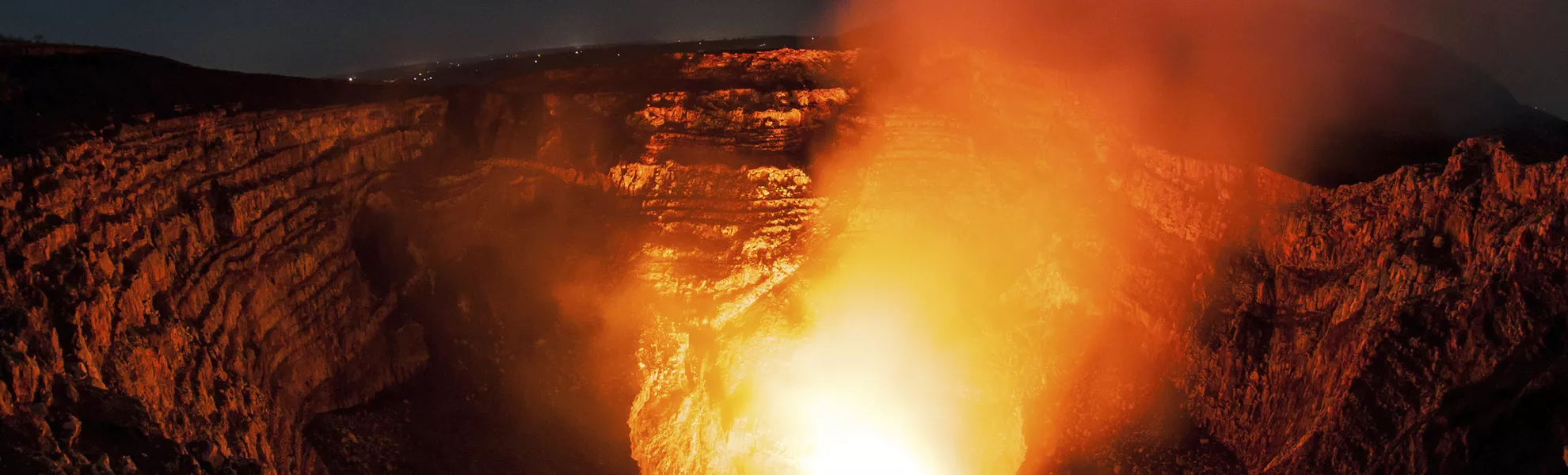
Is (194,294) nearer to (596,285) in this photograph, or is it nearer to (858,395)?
(596,285)

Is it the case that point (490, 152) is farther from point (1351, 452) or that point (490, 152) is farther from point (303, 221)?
point (1351, 452)

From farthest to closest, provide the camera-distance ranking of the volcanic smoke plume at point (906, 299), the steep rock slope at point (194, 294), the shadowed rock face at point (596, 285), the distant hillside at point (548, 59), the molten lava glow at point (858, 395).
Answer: the distant hillside at point (548, 59) < the molten lava glow at point (858, 395) < the volcanic smoke plume at point (906, 299) < the shadowed rock face at point (596, 285) < the steep rock slope at point (194, 294)

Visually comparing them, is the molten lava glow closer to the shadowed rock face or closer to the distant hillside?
the shadowed rock face

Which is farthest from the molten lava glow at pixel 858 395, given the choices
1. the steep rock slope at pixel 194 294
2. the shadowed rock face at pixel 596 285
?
the steep rock slope at pixel 194 294

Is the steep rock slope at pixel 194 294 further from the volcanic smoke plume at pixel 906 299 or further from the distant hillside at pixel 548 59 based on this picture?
the distant hillside at pixel 548 59

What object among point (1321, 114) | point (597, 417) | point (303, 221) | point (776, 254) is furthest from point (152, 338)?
point (1321, 114)

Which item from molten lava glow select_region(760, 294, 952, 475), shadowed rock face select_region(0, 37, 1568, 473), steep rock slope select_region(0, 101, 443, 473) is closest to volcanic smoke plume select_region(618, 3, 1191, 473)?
molten lava glow select_region(760, 294, 952, 475)

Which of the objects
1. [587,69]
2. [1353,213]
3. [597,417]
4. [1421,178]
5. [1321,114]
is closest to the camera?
[1421,178]

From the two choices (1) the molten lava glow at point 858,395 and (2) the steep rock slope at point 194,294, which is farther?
(1) the molten lava glow at point 858,395

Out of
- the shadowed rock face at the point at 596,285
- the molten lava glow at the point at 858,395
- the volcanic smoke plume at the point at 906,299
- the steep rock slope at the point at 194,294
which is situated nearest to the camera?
the steep rock slope at the point at 194,294
